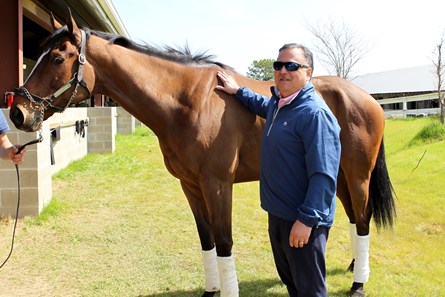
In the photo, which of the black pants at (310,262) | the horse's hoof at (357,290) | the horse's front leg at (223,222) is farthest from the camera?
the horse's hoof at (357,290)

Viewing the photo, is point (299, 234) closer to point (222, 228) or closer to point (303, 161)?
point (303, 161)

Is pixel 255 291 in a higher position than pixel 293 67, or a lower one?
lower

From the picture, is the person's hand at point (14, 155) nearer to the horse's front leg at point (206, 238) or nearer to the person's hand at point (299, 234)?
the horse's front leg at point (206, 238)

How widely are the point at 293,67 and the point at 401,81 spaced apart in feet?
159

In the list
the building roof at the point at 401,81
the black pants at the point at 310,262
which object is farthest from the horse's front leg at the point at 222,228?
the building roof at the point at 401,81

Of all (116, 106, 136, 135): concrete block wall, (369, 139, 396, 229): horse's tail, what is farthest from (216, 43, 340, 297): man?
(116, 106, 136, 135): concrete block wall

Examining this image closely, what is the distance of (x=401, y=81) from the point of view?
149ft

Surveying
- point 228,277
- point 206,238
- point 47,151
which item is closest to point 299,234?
point 228,277

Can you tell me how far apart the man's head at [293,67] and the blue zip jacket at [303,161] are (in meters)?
0.05

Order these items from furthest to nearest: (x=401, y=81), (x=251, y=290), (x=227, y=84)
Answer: (x=401, y=81) → (x=251, y=290) → (x=227, y=84)

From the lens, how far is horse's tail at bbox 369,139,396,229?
3.65 meters

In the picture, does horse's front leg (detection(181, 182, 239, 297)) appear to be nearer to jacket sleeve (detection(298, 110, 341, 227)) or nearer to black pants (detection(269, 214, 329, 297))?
black pants (detection(269, 214, 329, 297))

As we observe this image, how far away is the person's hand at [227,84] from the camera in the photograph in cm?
285

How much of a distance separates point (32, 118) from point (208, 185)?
1.18 metres
